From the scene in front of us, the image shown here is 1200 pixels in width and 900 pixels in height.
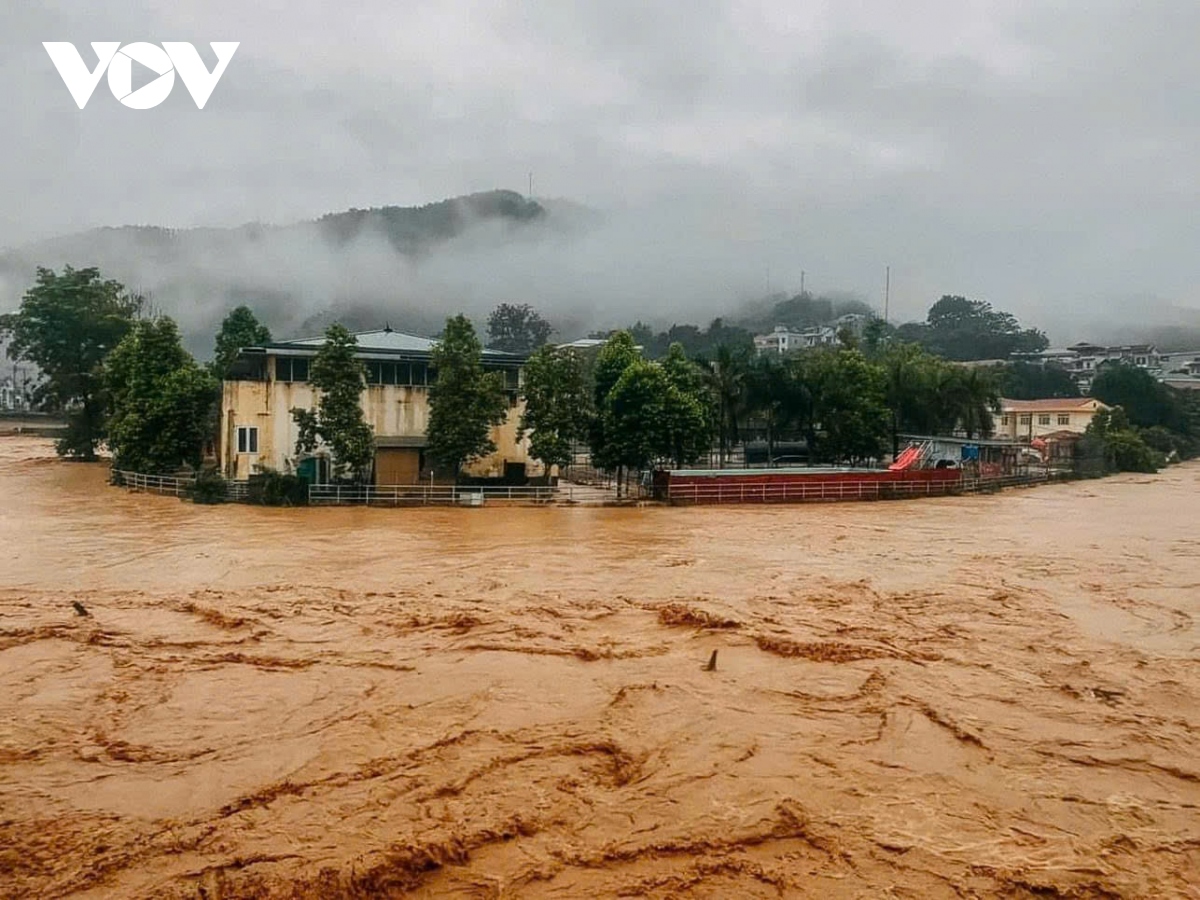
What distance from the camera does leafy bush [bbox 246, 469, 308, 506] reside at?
105ft

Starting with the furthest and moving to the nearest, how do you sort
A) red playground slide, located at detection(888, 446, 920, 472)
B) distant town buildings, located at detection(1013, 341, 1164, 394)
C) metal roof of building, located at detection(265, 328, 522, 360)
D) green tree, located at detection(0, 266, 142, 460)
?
1. distant town buildings, located at detection(1013, 341, 1164, 394)
2. green tree, located at detection(0, 266, 142, 460)
3. red playground slide, located at detection(888, 446, 920, 472)
4. metal roof of building, located at detection(265, 328, 522, 360)

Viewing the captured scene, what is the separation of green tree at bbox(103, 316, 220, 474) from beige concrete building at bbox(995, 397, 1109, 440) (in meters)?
55.9

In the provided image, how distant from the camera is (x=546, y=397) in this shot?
1373 inches

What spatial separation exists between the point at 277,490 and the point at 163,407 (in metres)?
8.53

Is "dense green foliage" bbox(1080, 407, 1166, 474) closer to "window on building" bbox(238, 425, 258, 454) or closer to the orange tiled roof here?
the orange tiled roof

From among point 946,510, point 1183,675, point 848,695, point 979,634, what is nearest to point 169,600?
point 848,695

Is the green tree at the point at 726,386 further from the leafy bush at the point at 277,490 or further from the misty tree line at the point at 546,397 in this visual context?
the leafy bush at the point at 277,490

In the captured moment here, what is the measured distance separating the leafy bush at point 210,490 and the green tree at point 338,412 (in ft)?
10.1

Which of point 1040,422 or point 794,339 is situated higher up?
point 794,339

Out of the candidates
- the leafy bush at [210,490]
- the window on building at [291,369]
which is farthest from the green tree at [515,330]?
the leafy bush at [210,490]

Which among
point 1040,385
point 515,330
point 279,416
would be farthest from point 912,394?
point 515,330

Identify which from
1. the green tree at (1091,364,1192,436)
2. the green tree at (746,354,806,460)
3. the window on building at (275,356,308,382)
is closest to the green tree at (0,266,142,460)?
the window on building at (275,356,308,382)

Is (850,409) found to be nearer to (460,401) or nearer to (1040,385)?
(460,401)

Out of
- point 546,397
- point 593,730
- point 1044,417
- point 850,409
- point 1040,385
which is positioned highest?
point 1040,385
